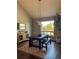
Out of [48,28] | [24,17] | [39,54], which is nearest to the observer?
[39,54]

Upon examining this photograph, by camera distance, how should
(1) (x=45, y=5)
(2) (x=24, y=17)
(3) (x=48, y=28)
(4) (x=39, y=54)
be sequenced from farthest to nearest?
(3) (x=48, y=28) < (2) (x=24, y=17) < (1) (x=45, y=5) < (4) (x=39, y=54)

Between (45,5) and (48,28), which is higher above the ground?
(45,5)

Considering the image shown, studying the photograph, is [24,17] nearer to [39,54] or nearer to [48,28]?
[48,28]

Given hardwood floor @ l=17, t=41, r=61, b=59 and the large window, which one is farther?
the large window

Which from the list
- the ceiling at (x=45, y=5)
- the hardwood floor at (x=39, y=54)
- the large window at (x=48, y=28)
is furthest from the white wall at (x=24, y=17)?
the hardwood floor at (x=39, y=54)

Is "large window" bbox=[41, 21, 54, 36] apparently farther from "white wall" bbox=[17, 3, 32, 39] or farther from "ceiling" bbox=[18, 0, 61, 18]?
"white wall" bbox=[17, 3, 32, 39]

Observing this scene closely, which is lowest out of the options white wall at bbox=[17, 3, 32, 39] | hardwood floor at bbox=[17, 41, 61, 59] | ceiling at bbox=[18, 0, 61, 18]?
hardwood floor at bbox=[17, 41, 61, 59]

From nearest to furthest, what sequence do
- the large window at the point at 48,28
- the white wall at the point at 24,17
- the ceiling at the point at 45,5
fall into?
the ceiling at the point at 45,5 → the white wall at the point at 24,17 → the large window at the point at 48,28

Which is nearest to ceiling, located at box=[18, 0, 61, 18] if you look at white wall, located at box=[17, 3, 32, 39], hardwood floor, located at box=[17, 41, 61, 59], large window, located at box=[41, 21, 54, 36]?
white wall, located at box=[17, 3, 32, 39]

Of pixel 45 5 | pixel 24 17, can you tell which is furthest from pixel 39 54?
pixel 24 17

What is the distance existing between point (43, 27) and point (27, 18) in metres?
1.89

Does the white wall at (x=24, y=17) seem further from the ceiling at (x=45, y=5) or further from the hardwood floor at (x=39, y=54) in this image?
the hardwood floor at (x=39, y=54)

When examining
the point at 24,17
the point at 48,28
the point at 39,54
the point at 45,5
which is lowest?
the point at 39,54
